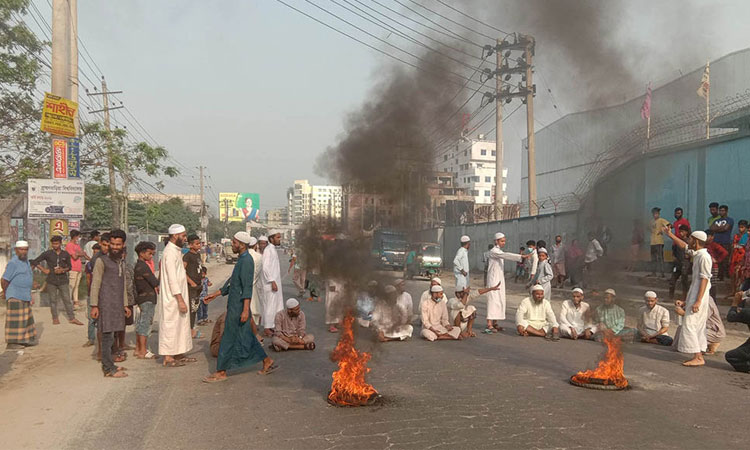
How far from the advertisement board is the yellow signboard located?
1.14 m

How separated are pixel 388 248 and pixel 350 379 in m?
3.72

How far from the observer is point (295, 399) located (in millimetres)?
5715

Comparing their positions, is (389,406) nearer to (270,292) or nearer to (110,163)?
(270,292)

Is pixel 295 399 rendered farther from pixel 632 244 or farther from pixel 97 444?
pixel 632 244

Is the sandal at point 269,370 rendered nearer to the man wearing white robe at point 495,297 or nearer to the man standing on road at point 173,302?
the man standing on road at point 173,302

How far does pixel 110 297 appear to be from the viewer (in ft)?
22.9

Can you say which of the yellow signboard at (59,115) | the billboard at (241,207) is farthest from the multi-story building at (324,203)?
the billboard at (241,207)

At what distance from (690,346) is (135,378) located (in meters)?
7.16

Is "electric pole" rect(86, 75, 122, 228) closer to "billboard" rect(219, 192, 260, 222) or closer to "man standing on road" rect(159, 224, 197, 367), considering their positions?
"man standing on road" rect(159, 224, 197, 367)

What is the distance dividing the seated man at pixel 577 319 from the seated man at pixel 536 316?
24 centimetres

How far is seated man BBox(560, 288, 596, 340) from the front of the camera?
967 centimetres

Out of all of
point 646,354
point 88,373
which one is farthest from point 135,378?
point 646,354

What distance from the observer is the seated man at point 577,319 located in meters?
9.67

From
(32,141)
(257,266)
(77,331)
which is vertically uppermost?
(32,141)
